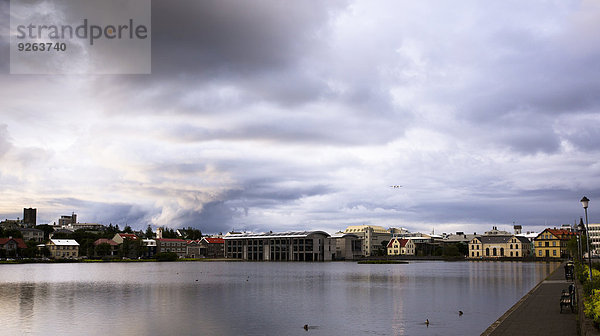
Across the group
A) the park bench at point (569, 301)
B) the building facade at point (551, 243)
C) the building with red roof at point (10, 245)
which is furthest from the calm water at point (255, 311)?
the building with red roof at point (10, 245)

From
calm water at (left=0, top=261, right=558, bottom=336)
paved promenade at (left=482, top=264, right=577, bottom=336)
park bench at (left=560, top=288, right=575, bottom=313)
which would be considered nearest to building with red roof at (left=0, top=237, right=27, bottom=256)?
calm water at (left=0, top=261, right=558, bottom=336)

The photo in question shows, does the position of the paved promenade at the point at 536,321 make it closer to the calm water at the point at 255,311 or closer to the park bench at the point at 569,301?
the park bench at the point at 569,301

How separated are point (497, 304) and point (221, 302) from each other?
913 inches

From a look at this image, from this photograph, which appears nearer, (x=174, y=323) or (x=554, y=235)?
(x=174, y=323)

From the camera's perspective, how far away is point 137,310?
40.6 metres

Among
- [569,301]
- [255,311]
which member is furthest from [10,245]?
[569,301]

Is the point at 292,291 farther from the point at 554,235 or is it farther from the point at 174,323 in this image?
the point at 554,235

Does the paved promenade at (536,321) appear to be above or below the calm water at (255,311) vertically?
above

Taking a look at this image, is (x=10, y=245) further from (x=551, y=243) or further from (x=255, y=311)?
(x=551, y=243)

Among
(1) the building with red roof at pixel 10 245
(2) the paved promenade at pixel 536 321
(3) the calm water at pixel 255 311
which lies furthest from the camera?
(1) the building with red roof at pixel 10 245

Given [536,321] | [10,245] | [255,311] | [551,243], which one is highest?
[536,321]

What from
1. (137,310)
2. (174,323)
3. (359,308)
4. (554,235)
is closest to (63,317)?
(137,310)

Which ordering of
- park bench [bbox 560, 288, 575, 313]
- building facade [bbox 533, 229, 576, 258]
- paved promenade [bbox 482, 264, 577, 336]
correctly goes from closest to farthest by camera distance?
paved promenade [bbox 482, 264, 577, 336] → park bench [bbox 560, 288, 575, 313] → building facade [bbox 533, 229, 576, 258]

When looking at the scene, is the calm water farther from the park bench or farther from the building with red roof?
the building with red roof
